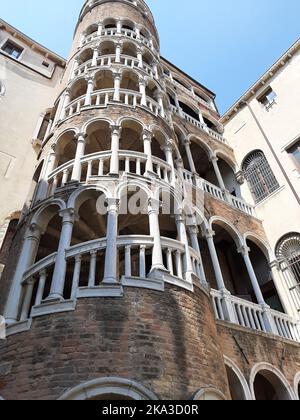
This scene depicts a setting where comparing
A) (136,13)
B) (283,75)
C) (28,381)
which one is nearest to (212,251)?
(28,381)

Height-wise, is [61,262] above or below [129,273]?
above

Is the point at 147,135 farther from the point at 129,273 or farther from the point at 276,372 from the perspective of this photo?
the point at 276,372

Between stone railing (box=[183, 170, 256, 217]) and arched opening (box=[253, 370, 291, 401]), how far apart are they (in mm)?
5996

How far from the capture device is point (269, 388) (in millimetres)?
8375

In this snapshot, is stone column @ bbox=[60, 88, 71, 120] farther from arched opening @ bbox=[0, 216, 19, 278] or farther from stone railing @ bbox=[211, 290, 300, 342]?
stone railing @ bbox=[211, 290, 300, 342]

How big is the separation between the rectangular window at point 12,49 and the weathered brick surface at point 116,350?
1552 centimetres

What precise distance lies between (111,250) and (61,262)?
911 millimetres

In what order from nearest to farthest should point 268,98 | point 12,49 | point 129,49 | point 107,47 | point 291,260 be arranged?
point 291,260, point 107,47, point 129,49, point 268,98, point 12,49

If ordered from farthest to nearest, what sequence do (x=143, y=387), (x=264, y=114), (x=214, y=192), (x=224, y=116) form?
(x=224, y=116), (x=264, y=114), (x=214, y=192), (x=143, y=387)

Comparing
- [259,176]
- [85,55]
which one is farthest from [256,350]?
[85,55]

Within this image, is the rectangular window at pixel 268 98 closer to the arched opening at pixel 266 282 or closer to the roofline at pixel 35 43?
the arched opening at pixel 266 282

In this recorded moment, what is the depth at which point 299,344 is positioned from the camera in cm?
863

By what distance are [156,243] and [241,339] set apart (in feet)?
11.6

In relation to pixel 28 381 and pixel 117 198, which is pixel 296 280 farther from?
pixel 28 381
